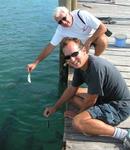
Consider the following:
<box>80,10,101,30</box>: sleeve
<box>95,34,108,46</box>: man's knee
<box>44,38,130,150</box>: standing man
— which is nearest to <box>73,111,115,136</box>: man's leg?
<box>44,38,130,150</box>: standing man

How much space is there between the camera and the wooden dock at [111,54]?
5480 millimetres

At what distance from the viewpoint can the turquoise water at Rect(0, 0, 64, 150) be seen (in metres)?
8.00

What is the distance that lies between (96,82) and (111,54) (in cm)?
360

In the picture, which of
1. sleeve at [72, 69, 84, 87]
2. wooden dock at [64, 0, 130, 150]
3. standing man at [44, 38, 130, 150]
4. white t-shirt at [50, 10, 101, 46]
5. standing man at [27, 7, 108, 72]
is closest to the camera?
standing man at [44, 38, 130, 150]

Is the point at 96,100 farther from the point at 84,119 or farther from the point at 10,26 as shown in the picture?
the point at 10,26

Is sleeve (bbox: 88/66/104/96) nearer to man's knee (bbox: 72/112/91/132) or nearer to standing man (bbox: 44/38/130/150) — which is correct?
standing man (bbox: 44/38/130/150)

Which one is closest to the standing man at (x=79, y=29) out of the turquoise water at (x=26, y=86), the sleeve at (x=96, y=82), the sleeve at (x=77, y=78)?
the sleeve at (x=77, y=78)

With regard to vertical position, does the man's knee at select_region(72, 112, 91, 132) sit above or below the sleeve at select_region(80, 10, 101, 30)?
below

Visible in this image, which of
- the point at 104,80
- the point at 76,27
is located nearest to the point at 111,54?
the point at 76,27

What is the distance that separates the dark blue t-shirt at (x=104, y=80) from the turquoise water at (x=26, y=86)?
2469 mm

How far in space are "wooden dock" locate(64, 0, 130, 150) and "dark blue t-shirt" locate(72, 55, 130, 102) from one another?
55 cm

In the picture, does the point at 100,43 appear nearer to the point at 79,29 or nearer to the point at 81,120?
the point at 79,29

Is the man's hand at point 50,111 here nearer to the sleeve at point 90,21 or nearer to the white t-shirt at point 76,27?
the white t-shirt at point 76,27

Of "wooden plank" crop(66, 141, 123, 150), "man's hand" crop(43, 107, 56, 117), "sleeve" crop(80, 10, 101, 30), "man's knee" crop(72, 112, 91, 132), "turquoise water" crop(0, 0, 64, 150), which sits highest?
"sleeve" crop(80, 10, 101, 30)
